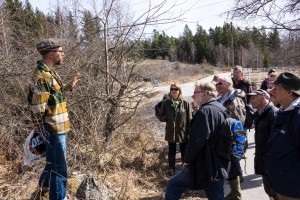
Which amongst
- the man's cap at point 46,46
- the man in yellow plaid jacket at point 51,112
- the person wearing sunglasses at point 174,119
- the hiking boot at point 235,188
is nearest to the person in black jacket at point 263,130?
the hiking boot at point 235,188

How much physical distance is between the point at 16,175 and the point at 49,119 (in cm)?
187

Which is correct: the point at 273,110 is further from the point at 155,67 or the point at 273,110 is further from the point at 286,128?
the point at 155,67

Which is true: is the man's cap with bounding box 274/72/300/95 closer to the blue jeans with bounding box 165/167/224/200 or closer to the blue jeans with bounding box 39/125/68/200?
the blue jeans with bounding box 165/167/224/200

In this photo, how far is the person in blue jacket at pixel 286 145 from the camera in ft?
8.79

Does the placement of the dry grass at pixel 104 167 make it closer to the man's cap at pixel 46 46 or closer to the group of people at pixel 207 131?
the group of people at pixel 207 131

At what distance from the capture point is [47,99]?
10.5 ft

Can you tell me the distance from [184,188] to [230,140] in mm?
809

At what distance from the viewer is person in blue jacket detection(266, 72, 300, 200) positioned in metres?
2.68

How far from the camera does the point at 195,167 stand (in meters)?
3.38

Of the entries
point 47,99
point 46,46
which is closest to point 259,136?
point 47,99

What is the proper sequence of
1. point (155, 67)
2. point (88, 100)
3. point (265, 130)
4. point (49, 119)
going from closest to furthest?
point (49, 119), point (265, 130), point (88, 100), point (155, 67)

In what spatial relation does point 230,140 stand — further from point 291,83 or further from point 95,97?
point 95,97

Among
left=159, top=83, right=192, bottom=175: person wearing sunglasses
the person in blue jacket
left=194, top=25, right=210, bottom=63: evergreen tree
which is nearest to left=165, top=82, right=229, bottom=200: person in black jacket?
the person in blue jacket

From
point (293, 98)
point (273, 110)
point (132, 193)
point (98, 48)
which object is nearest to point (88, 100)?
point (98, 48)
